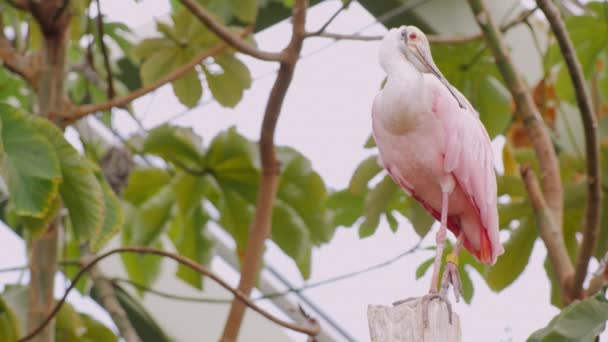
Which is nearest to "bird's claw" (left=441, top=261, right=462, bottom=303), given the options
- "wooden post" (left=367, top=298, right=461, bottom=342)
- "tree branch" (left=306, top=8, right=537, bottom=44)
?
"wooden post" (left=367, top=298, right=461, bottom=342)

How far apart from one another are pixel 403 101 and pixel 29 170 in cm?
82

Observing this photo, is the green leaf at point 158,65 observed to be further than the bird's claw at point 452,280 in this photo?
Yes

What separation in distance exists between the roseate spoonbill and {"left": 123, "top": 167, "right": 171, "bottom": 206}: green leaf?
160 cm

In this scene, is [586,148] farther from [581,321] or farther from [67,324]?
[67,324]

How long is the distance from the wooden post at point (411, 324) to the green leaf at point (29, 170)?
2.68ft

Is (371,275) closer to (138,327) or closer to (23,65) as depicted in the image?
(138,327)

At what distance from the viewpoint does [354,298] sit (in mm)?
5305

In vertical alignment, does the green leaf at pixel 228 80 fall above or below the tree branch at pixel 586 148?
above

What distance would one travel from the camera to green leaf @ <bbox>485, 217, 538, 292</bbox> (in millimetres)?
3035

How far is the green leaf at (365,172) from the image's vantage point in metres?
2.97

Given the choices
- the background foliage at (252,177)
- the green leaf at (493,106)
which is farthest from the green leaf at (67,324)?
→ the green leaf at (493,106)

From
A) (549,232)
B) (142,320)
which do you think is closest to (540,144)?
(549,232)

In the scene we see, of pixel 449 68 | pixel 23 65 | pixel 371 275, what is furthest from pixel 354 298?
pixel 23 65

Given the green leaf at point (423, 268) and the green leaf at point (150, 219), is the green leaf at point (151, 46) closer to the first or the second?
the green leaf at point (150, 219)
